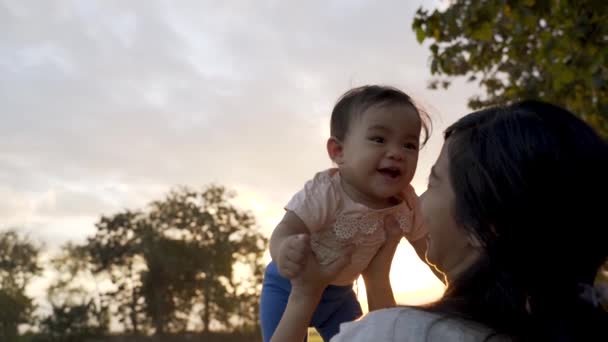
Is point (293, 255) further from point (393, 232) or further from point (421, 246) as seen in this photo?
point (421, 246)

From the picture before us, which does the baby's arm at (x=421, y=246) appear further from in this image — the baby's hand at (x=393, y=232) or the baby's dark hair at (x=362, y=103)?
the baby's dark hair at (x=362, y=103)

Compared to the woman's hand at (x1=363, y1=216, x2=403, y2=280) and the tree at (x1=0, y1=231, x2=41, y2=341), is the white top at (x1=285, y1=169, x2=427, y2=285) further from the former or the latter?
the tree at (x1=0, y1=231, x2=41, y2=341)

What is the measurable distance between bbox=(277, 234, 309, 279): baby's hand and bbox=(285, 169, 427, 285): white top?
50 centimetres

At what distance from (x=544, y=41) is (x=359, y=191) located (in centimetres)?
391

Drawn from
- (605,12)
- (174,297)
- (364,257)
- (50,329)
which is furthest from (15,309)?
(364,257)

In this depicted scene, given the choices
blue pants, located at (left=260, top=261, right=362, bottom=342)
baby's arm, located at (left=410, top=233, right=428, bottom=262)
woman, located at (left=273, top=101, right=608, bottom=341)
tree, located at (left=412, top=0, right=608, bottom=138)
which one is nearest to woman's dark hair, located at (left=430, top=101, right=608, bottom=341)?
woman, located at (left=273, top=101, right=608, bottom=341)

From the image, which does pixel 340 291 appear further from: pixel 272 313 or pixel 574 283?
pixel 574 283

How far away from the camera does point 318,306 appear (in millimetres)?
2965

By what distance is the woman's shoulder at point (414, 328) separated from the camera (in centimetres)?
148

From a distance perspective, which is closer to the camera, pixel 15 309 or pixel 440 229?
pixel 440 229

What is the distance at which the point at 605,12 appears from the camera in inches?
233

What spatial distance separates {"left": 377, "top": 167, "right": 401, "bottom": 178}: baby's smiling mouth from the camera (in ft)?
9.10

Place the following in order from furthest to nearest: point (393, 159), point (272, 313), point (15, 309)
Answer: point (15, 309) → point (272, 313) → point (393, 159)

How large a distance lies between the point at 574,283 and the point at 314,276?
0.89 m
